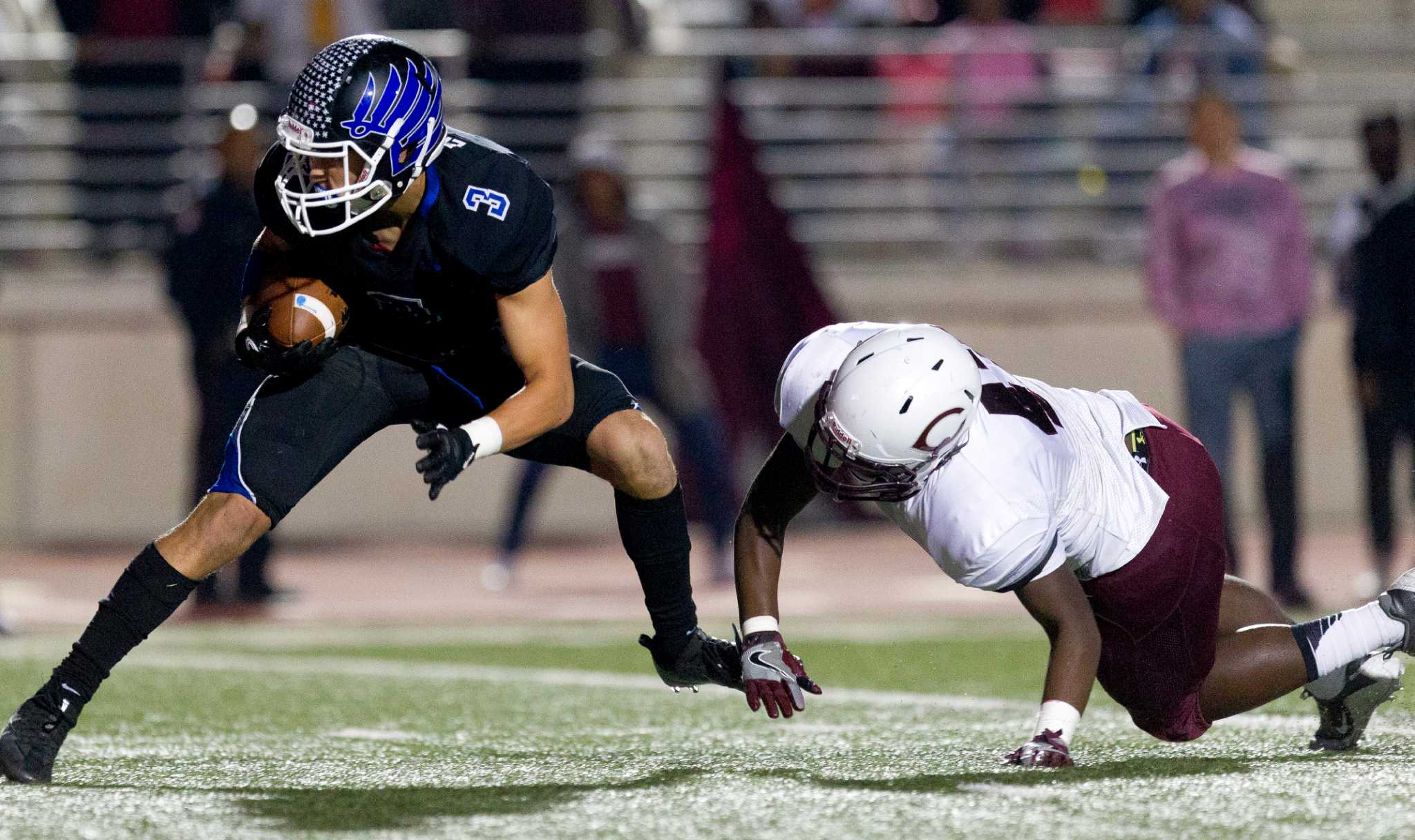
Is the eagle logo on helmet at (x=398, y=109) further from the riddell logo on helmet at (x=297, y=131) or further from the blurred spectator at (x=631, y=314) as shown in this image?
the blurred spectator at (x=631, y=314)

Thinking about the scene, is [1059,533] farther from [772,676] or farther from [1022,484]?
[772,676]

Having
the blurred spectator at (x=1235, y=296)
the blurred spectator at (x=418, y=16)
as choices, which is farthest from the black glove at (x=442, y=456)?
the blurred spectator at (x=418, y=16)

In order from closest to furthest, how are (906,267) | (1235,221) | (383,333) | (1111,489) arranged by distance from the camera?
1. (1111,489)
2. (383,333)
3. (1235,221)
4. (906,267)

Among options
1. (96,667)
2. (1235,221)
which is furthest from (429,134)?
(1235,221)

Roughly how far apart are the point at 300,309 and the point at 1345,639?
236cm

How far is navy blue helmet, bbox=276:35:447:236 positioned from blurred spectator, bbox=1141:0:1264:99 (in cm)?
817

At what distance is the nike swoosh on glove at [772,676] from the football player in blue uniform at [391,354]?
32 cm

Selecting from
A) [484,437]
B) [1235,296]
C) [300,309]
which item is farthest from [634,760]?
[1235,296]

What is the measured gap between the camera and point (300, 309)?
4.68 metres

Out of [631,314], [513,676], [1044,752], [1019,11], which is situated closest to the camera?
[1044,752]

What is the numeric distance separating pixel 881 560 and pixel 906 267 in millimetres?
2170

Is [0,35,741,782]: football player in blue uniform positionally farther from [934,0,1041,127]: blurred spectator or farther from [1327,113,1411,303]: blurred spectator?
[934,0,1041,127]: blurred spectator

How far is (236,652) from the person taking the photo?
743cm

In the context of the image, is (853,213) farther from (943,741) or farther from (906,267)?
(943,741)
